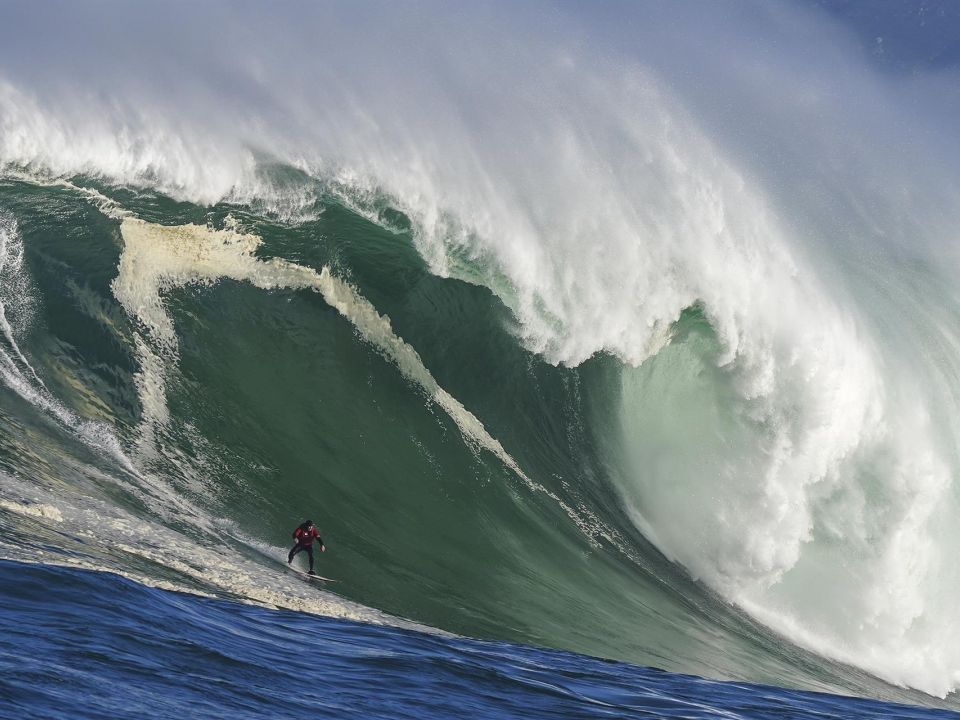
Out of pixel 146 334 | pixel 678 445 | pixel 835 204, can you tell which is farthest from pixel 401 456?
pixel 835 204

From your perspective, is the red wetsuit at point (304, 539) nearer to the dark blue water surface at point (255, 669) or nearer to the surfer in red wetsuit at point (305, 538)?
the surfer in red wetsuit at point (305, 538)

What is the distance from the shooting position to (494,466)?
439 inches

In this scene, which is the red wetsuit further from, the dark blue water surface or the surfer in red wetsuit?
the dark blue water surface

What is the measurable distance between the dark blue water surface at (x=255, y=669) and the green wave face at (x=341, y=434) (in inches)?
19.5

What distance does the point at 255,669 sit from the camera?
5.78m

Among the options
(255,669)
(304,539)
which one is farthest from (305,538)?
(255,669)

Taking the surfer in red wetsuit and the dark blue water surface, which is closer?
the dark blue water surface

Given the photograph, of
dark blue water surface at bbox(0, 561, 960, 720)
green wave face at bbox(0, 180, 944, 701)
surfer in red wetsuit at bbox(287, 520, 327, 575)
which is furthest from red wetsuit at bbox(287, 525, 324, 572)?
dark blue water surface at bbox(0, 561, 960, 720)

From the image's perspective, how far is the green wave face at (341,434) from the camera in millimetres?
8266

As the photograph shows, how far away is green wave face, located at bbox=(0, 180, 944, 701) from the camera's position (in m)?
8.27

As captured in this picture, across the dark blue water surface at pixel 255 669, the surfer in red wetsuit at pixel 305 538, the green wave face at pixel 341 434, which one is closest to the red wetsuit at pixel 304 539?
the surfer in red wetsuit at pixel 305 538

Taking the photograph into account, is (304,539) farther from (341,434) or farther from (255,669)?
(255,669)

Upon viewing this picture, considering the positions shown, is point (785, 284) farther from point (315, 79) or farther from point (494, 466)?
point (315, 79)

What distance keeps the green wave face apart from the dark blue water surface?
49cm
